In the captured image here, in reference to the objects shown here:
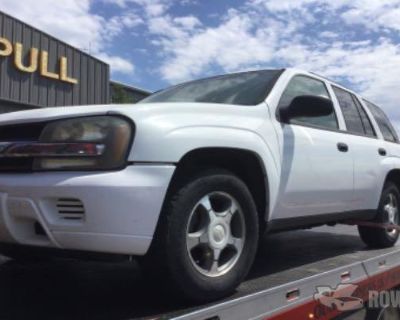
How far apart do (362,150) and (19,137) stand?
2.96 m

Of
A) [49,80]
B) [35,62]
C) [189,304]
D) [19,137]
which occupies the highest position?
[35,62]

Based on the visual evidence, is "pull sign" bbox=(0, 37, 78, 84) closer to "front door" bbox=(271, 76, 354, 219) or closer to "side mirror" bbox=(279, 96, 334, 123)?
"front door" bbox=(271, 76, 354, 219)

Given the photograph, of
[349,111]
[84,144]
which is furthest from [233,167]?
[349,111]

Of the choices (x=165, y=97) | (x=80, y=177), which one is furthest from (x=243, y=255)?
(x=165, y=97)

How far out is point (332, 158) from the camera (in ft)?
13.5

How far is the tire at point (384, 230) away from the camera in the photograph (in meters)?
5.06

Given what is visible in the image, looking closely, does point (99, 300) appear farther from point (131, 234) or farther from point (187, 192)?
point (187, 192)

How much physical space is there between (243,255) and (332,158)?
1.40 meters

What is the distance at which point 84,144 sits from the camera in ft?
8.47

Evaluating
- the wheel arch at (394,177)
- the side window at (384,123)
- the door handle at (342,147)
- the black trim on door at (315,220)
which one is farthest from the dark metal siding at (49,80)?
the door handle at (342,147)

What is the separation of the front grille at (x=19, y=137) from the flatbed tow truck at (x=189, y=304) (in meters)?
0.64

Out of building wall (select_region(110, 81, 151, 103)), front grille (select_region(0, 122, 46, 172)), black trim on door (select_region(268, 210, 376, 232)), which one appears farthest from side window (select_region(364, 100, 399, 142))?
building wall (select_region(110, 81, 151, 103))

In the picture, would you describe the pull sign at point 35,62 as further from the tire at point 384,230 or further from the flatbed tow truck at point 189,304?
the flatbed tow truck at point 189,304

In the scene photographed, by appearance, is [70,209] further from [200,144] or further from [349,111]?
[349,111]
